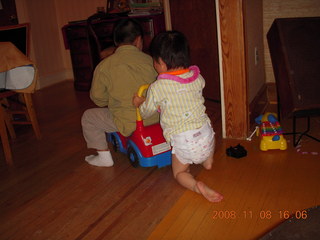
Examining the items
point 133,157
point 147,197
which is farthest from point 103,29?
point 147,197

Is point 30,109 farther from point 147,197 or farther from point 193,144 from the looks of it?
point 193,144

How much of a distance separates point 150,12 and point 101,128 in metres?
1.76

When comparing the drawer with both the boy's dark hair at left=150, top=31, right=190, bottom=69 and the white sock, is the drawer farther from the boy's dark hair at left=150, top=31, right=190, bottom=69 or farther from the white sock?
the boy's dark hair at left=150, top=31, right=190, bottom=69

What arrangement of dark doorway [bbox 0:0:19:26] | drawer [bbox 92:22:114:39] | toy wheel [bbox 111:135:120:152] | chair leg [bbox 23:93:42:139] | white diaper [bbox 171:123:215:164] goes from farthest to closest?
dark doorway [bbox 0:0:19:26], drawer [bbox 92:22:114:39], chair leg [bbox 23:93:42:139], toy wheel [bbox 111:135:120:152], white diaper [bbox 171:123:215:164]

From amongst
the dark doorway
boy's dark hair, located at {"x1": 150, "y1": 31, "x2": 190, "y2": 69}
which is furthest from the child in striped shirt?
the dark doorway

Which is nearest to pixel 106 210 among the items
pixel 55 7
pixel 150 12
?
pixel 150 12

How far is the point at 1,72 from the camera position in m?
2.17

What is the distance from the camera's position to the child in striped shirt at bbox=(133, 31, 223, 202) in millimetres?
1641

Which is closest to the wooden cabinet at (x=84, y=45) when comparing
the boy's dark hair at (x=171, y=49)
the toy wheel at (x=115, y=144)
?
the toy wheel at (x=115, y=144)

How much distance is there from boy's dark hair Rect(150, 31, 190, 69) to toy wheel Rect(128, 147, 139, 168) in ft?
1.84

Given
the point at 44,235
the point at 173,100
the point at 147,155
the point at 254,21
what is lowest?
the point at 44,235

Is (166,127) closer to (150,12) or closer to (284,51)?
(284,51)

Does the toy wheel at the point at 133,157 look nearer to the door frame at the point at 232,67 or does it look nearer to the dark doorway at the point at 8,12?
the door frame at the point at 232,67

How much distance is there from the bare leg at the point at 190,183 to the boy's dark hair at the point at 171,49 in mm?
480
